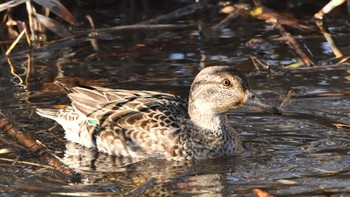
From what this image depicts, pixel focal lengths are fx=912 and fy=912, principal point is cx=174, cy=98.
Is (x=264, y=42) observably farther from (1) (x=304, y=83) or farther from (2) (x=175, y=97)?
(2) (x=175, y=97)

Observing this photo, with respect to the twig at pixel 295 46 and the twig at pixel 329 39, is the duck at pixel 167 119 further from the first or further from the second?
the twig at pixel 329 39

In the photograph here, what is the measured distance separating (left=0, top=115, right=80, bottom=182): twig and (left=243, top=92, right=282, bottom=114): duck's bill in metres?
1.66

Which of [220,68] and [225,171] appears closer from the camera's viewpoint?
[225,171]

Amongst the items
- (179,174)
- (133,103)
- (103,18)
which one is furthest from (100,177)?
(103,18)

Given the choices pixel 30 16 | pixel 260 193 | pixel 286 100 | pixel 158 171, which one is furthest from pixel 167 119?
pixel 30 16

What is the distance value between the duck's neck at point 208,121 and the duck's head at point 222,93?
0.04 meters

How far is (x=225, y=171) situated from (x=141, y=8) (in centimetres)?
605

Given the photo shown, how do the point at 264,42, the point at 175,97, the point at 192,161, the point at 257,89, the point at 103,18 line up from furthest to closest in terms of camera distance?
the point at 103,18 → the point at 264,42 → the point at 257,89 → the point at 175,97 → the point at 192,161

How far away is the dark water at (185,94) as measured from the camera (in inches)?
275

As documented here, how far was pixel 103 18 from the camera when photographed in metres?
12.8

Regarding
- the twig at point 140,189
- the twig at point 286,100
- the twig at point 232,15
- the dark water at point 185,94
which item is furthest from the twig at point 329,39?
the twig at point 140,189

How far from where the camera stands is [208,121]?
27.0ft

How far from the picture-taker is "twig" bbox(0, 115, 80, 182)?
7281 mm

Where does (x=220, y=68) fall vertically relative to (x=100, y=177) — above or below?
above
